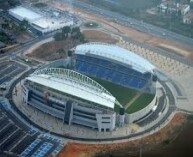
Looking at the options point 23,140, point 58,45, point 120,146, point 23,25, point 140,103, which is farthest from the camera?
point 23,25

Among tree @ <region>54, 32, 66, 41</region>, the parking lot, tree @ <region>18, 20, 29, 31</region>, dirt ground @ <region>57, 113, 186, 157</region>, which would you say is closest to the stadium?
dirt ground @ <region>57, 113, 186, 157</region>

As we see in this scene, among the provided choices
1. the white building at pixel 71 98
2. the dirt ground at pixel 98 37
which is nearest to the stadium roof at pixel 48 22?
the dirt ground at pixel 98 37

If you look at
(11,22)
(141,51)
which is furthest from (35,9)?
(141,51)

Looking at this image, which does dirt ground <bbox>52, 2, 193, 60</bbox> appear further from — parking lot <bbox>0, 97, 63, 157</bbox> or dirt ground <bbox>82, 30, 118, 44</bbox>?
parking lot <bbox>0, 97, 63, 157</bbox>

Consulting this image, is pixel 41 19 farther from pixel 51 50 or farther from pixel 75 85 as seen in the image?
pixel 75 85

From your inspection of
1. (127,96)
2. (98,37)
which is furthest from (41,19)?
(127,96)

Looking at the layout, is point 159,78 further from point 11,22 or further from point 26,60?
point 11,22

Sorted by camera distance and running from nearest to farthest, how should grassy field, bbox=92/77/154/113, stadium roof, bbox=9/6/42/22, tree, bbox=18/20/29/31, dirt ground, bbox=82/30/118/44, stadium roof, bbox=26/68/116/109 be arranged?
1. stadium roof, bbox=26/68/116/109
2. grassy field, bbox=92/77/154/113
3. tree, bbox=18/20/29/31
4. dirt ground, bbox=82/30/118/44
5. stadium roof, bbox=9/6/42/22

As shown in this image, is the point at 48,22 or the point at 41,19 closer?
the point at 48,22
